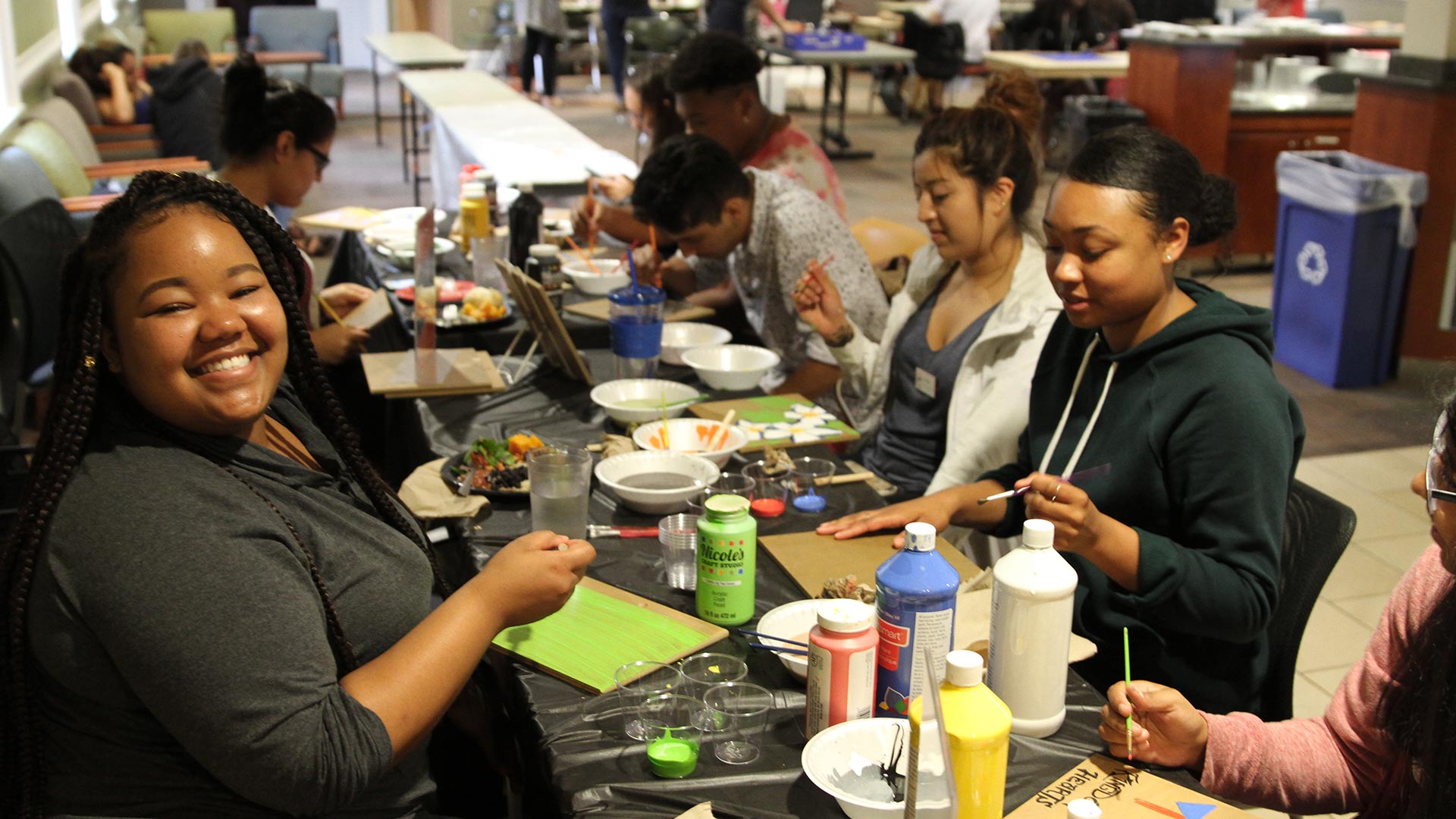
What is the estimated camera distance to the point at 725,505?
1.69 m

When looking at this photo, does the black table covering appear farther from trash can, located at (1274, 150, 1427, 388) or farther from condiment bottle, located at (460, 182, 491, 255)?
trash can, located at (1274, 150, 1427, 388)

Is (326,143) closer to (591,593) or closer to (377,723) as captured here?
(591,593)

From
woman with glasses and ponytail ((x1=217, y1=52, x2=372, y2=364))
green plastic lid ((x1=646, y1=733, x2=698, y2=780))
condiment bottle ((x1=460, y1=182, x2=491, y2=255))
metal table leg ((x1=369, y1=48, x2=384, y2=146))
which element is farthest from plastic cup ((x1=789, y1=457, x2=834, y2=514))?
metal table leg ((x1=369, y1=48, x2=384, y2=146))

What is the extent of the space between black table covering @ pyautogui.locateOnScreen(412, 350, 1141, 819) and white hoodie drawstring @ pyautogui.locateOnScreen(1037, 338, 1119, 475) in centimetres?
39

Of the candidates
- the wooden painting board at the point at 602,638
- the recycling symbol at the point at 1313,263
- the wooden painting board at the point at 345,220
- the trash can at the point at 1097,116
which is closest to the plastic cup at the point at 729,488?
the wooden painting board at the point at 602,638

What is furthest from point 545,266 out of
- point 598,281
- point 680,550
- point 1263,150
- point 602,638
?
point 1263,150

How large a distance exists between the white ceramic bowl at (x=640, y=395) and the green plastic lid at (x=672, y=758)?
3.96ft

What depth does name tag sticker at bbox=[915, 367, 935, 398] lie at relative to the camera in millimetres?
2740

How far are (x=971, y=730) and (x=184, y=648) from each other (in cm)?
80

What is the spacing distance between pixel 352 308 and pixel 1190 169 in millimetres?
2377

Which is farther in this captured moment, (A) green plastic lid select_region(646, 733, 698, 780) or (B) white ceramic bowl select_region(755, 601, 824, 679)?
(B) white ceramic bowl select_region(755, 601, 824, 679)

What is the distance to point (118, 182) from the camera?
5859 millimetres

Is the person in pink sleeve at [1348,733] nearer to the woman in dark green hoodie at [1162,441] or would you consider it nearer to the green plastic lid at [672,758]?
the woman in dark green hoodie at [1162,441]

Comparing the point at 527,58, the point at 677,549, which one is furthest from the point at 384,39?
the point at 677,549
